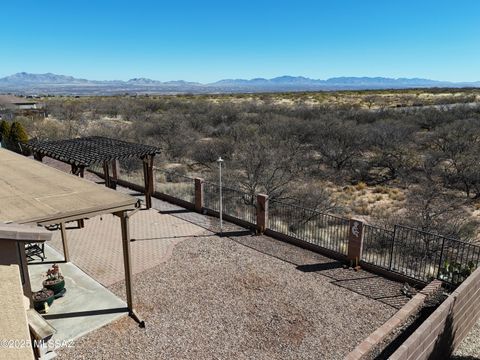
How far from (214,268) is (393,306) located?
15.3 ft

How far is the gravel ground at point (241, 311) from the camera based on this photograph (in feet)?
25.0

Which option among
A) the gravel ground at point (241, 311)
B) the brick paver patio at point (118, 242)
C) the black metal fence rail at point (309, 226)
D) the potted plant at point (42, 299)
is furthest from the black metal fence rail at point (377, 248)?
the potted plant at point (42, 299)

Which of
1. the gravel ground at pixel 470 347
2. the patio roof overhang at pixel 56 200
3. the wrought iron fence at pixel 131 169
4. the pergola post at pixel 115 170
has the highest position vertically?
the patio roof overhang at pixel 56 200

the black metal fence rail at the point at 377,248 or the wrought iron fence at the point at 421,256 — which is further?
the black metal fence rail at the point at 377,248

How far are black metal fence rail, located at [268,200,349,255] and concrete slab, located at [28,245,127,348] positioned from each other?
6058 mm

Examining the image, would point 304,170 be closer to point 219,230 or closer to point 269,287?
point 219,230

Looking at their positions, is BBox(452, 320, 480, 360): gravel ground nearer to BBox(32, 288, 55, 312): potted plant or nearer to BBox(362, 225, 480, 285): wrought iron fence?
BBox(362, 225, 480, 285): wrought iron fence

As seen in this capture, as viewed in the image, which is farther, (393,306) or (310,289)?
(310,289)

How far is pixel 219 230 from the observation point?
13.8m

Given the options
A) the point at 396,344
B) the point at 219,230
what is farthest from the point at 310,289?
the point at 219,230

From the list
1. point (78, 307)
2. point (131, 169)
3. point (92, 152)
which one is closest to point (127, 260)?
point (78, 307)

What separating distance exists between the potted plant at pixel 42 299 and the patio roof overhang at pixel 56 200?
5.80ft

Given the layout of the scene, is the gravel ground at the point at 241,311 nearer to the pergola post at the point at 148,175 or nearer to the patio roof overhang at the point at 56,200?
the patio roof overhang at the point at 56,200

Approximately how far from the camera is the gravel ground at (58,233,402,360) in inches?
300
